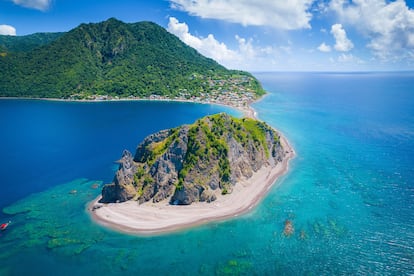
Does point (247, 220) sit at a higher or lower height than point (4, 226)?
lower

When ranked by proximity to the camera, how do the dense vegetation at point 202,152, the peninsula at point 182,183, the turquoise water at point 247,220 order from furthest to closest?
1. the dense vegetation at point 202,152
2. the peninsula at point 182,183
3. the turquoise water at point 247,220

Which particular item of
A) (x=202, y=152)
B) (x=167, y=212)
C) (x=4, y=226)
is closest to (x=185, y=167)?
(x=202, y=152)

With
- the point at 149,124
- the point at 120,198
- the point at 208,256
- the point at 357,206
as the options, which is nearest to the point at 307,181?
the point at 357,206

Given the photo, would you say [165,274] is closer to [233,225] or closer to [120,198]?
[233,225]

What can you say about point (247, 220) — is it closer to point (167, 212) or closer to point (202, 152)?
point (167, 212)

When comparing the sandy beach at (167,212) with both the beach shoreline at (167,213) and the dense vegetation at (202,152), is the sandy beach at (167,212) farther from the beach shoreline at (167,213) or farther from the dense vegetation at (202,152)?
the dense vegetation at (202,152)

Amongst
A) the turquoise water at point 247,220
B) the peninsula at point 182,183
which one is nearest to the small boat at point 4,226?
the turquoise water at point 247,220
